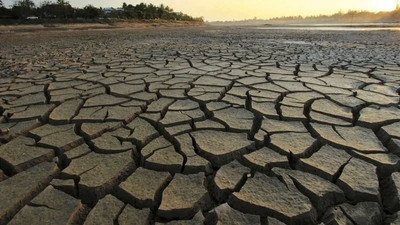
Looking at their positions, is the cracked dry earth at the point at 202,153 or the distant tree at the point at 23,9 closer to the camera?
the cracked dry earth at the point at 202,153

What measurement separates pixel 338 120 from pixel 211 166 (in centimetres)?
101

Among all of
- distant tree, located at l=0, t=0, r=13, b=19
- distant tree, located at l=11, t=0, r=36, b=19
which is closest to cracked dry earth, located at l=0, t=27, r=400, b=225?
distant tree, located at l=0, t=0, r=13, b=19

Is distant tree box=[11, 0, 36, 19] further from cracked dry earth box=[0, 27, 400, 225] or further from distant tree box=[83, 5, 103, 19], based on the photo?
cracked dry earth box=[0, 27, 400, 225]

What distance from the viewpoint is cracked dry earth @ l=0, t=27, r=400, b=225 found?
1.14 meters

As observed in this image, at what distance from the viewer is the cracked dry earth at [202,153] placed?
44.8 inches

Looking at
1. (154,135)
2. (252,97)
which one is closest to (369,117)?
(252,97)

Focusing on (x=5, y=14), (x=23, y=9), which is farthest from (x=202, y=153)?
(x=23, y=9)

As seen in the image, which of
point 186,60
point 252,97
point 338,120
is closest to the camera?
point 338,120

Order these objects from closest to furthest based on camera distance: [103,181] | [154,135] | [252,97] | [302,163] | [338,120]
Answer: [103,181] < [302,163] < [154,135] < [338,120] < [252,97]

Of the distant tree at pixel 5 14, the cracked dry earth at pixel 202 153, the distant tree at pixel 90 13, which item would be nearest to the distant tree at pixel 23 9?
the distant tree at pixel 5 14

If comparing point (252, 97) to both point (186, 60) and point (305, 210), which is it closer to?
point (305, 210)

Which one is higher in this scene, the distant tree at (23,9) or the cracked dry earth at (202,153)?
the distant tree at (23,9)

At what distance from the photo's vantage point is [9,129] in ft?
6.08

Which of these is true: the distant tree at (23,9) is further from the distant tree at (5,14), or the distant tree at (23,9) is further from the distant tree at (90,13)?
the distant tree at (90,13)
